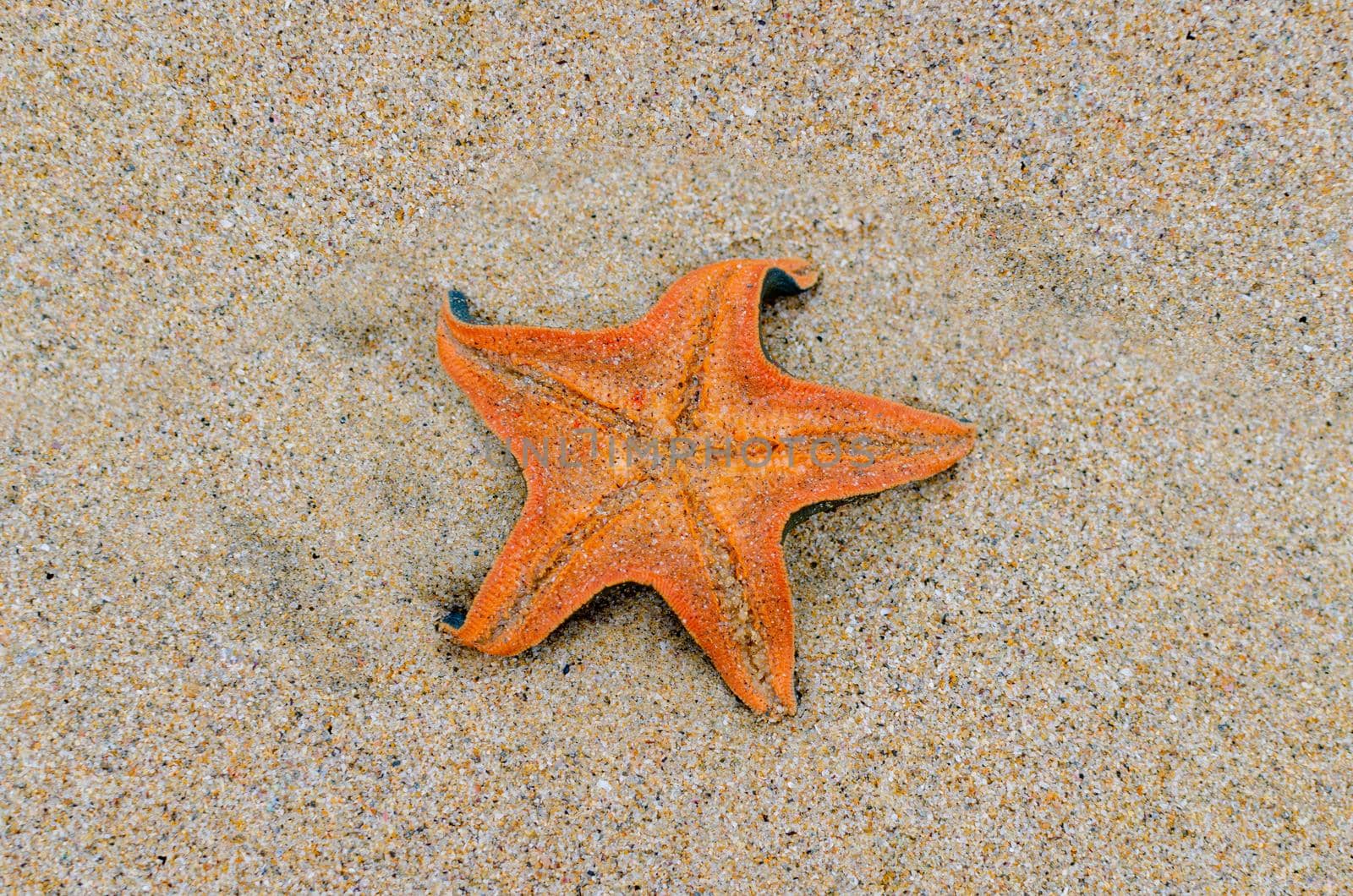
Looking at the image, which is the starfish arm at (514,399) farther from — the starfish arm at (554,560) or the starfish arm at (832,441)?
the starfish arm at (832,441)

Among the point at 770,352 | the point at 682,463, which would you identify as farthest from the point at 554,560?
the point at 770,352

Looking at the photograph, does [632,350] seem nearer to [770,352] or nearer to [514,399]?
[514,399]

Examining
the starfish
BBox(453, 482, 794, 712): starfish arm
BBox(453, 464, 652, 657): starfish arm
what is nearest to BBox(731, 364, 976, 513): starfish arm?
the starfish

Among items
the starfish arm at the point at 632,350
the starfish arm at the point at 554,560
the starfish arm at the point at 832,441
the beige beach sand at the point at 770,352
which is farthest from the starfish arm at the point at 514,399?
the starfish arm at the point at 832,441

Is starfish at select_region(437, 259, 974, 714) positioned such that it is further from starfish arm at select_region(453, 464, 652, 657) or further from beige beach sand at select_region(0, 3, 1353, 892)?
beige beach sand at select_region(0, 3, 1353, 892)

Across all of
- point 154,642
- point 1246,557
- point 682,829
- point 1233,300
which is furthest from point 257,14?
point 1246,557
